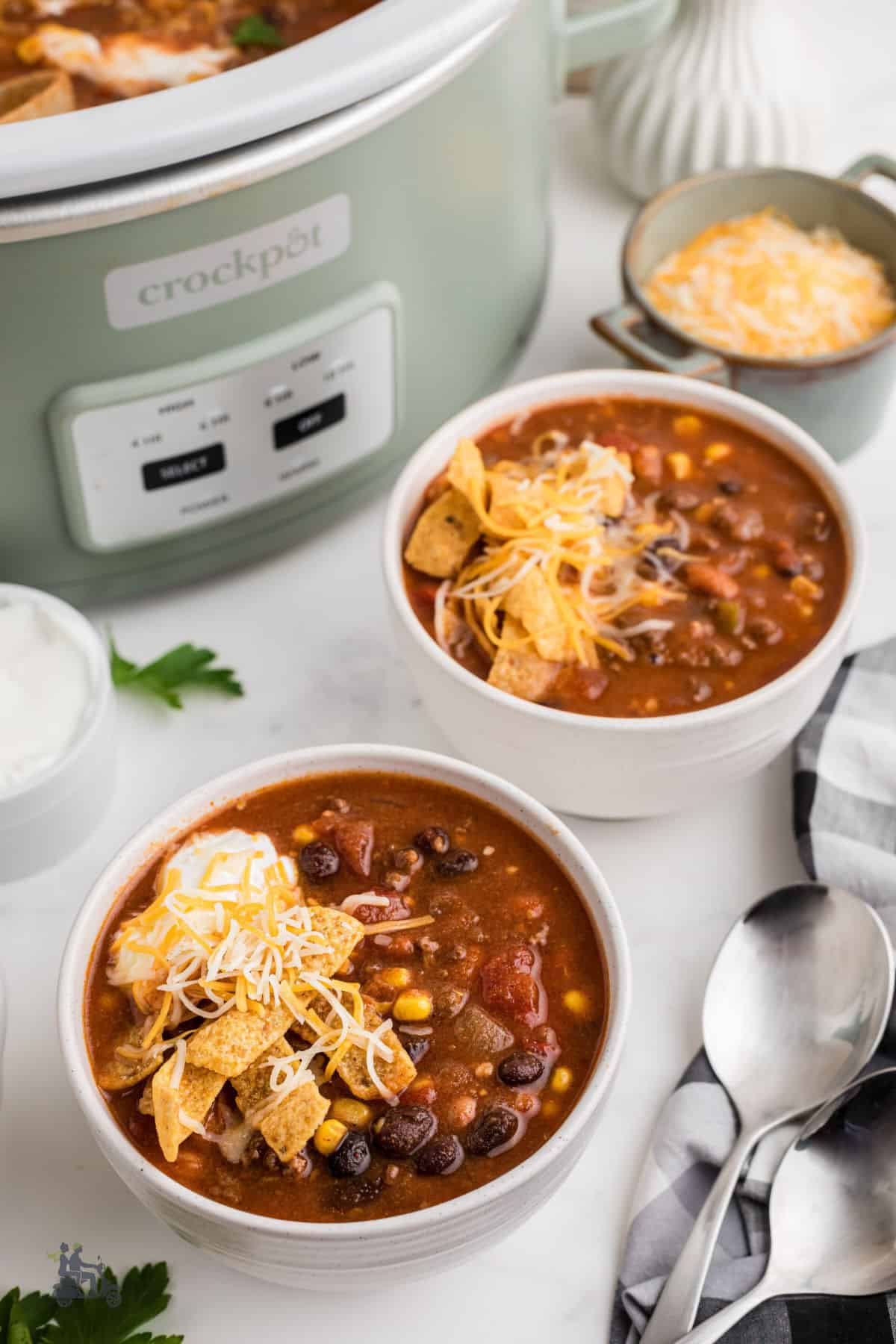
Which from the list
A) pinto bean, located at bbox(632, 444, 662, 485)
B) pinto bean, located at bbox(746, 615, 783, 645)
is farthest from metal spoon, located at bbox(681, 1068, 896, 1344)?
pinto bean, located at bbox(632, 444, 662, 485)

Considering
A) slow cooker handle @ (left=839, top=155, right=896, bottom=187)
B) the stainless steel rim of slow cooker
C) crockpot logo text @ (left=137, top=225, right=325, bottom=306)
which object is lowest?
slow cooker handle @ (left=839, top=155, right=896, bottom=187)

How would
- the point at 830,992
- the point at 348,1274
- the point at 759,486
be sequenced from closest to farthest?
the point at 348,1274, the point at 830,992, the point at 759,486

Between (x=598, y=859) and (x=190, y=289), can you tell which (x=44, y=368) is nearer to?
(x=190, y=289)

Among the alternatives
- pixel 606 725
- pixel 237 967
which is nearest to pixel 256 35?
pixel 606 725

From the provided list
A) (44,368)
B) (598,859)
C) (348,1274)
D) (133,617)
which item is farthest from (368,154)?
(348,1274)

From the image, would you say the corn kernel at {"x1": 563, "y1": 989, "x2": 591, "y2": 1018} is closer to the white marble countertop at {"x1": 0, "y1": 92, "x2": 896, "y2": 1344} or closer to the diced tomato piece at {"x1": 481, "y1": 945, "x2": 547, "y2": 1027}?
the diced tomato piece at {"x1": 481, "y1": 945, "x2": 547, "y2": 1027}

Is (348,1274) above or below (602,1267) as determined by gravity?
above
